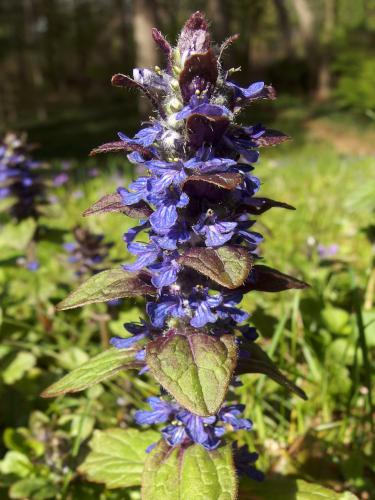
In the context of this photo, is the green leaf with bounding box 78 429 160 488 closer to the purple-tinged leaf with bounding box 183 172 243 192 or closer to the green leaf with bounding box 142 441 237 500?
the green leaf with bounding box 142 441 237 500

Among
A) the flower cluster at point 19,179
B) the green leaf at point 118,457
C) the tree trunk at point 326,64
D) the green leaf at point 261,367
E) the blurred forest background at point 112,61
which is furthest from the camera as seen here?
the tree trunk at point 326,64

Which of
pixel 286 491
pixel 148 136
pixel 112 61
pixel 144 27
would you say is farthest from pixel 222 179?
pixel 112 61

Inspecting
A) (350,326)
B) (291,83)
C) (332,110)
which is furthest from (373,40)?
(350,326)

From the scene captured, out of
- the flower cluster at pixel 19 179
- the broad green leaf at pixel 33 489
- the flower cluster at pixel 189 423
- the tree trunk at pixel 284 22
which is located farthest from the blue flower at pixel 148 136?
the tree trunk at pixel 284 22

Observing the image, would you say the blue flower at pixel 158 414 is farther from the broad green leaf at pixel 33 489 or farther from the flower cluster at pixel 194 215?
the broad green leaf at pixel 33 489

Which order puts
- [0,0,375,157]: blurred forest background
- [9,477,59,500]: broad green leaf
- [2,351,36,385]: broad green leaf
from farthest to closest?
[0,0,375,157]: blurred forest background → [2,351,36,385]: broad green leaf → [9,477,59,500]: broad green leaf

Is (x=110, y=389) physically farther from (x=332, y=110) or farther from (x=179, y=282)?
(x=332, y=110)

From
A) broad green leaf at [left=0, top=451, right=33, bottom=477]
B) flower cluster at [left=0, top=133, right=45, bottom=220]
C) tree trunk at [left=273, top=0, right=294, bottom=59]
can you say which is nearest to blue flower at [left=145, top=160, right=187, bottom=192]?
broad green leaf at [left=0, top=451, right=33, bottom=477]
